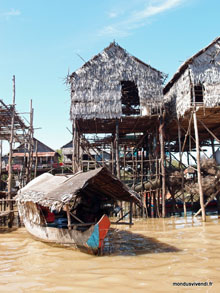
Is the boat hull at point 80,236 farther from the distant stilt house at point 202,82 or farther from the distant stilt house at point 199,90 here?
the distant stilt house at point 202,82

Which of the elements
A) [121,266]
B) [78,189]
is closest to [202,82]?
[78,189]

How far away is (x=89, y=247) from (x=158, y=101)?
414 inches

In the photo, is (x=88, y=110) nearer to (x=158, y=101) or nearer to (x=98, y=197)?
(x=158, y=101)

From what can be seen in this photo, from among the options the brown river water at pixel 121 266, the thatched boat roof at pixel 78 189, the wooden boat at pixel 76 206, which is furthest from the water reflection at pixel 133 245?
the thatched boat roof at pixel 78 189

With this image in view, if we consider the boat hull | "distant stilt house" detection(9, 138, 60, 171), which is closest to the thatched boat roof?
the boat hull

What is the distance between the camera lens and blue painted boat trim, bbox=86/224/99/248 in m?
6.47

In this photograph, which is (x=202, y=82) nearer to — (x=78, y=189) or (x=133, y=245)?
(x=133, y=245)

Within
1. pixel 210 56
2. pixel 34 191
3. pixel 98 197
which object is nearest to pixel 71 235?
pixel 34 191

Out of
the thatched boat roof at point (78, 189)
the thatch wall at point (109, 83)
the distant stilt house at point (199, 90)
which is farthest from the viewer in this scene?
the thatch wall at point (109, 83)

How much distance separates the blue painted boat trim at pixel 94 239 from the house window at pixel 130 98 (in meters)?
11.1

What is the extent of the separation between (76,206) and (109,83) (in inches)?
301

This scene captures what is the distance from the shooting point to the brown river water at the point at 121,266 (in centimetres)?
Answer: 454

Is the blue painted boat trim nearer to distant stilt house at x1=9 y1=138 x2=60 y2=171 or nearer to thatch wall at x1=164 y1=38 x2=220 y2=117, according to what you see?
thatch wall at x1=164 y1=38 x2=220 y2=117

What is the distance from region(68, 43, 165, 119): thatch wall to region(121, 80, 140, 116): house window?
115cm
